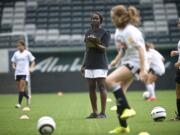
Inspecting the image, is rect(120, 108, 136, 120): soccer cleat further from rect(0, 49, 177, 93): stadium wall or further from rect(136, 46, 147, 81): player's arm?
rect(0, 49, 177, 93): stadium wall

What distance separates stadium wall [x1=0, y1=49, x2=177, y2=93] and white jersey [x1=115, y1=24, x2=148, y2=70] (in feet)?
64.1

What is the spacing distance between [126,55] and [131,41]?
0.34 meters

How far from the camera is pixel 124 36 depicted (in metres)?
9.84

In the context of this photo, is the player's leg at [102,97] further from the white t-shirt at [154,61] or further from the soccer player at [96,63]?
the white t-shirt at [154,61]

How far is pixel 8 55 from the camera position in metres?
24.2

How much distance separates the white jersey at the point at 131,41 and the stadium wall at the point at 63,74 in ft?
64.1

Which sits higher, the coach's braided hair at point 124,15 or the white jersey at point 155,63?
the coach's braided hair at point 124,15

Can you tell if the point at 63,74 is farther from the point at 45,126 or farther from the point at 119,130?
the point at 45,126

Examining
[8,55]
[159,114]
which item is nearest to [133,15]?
[159,114]

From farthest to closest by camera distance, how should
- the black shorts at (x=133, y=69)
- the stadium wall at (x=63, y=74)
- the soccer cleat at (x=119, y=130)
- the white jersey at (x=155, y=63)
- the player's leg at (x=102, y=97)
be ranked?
the stadium wall at (x=63, y=74) → the white jersey at (x=155, y=63) → the player's leg at (x=102, y=97) → the soccer cleat at (x=119, y=130) → the black shorts at (x=133, y=69)

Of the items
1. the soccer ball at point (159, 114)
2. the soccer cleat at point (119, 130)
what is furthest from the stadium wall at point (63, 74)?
the soccer cleat at point (119, 130)

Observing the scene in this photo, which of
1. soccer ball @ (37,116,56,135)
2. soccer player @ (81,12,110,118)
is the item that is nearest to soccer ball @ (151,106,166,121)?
soccer player @ (81,12,110,118)

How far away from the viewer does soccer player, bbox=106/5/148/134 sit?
31.8 feet

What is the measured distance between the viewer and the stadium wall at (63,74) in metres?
29.5
